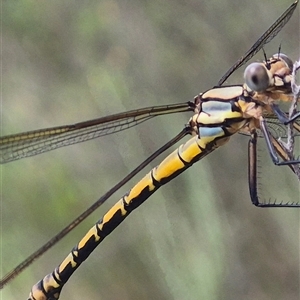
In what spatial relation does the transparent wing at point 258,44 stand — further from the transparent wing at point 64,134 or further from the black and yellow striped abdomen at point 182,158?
the transparent wing at point 64,134

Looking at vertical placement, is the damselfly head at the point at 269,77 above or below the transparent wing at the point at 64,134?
below

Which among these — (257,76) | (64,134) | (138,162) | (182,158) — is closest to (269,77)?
(257,76)

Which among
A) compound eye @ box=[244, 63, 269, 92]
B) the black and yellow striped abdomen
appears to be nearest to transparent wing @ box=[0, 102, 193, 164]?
the black and yellow striped abdomen

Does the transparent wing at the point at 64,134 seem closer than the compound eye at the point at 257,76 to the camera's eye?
No

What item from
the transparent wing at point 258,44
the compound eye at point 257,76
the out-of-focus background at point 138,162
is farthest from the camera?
the out-of-focus background at point 138,162

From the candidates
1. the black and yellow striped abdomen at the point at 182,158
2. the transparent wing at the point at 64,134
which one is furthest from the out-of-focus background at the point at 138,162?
the transparent wing at the point at 64,134

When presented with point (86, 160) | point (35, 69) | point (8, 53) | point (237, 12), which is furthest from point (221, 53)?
point (8, 53)
